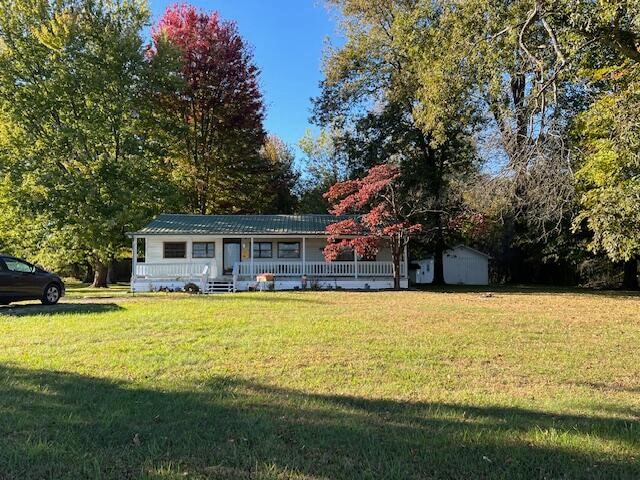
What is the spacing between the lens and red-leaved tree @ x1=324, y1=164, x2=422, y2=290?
2203 centimetres

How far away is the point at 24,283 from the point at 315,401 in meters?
11.7

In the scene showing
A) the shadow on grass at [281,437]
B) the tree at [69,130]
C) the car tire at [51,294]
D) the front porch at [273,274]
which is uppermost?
the tree at [69,130]

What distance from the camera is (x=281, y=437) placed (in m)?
4.12

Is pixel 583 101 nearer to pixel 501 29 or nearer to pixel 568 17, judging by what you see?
pixel 501 29

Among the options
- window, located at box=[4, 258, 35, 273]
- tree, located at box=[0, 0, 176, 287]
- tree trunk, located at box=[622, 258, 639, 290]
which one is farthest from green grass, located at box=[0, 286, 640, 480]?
tree trunk, located at box=[622, 258, 639, 290]

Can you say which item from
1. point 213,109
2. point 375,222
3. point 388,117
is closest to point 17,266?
point 375,222

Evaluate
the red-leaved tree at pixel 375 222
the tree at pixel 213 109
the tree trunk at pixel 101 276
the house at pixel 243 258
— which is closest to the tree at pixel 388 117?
the red-leaved tree at pixel 375 222

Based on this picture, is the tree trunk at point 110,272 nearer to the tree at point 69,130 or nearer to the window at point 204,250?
the tree at point 69,130

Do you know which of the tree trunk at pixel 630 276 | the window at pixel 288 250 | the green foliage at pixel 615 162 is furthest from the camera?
the tree trunk at pixel 630 276

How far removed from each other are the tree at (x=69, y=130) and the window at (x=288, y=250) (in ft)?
23.7

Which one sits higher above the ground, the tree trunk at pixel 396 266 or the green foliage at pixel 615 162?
the green foliage at pixel 615 162

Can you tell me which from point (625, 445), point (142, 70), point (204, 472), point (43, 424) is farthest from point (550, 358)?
point (142, 70)

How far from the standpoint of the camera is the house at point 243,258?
2291 cm

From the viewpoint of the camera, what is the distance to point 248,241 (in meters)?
25.8
